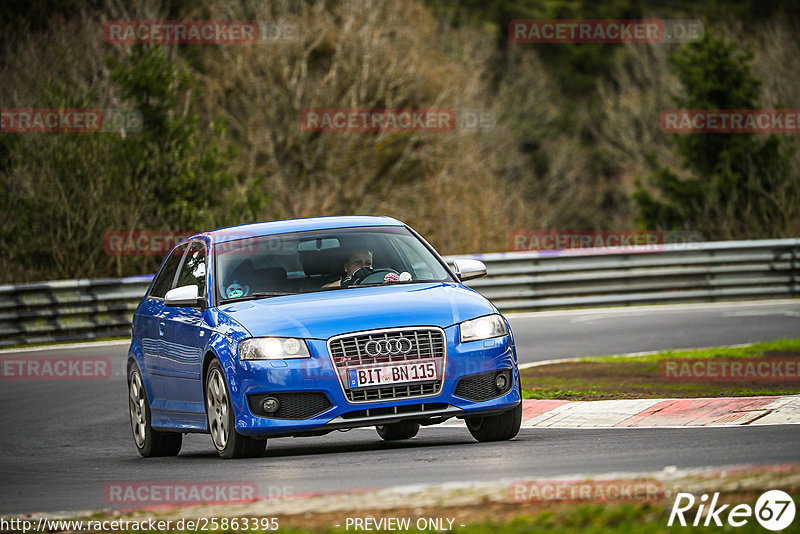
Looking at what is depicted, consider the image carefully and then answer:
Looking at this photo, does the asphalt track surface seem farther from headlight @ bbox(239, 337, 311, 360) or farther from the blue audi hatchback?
headlight @ bbox(239, 337, 311, 360)

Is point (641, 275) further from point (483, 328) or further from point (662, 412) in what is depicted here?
point (483, 328)

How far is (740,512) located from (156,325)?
6.08m

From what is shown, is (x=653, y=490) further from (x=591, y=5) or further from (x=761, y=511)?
(x=591, y=5)

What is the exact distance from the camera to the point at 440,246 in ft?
115

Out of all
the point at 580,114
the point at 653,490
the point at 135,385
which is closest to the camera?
the point at 653,490

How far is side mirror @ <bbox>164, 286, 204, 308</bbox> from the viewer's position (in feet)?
32.6

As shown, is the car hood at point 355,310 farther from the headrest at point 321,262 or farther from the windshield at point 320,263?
the headrest at point 321,262

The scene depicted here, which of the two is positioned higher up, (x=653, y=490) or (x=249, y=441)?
(x=653, y=490)

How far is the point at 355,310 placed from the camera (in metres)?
9.18

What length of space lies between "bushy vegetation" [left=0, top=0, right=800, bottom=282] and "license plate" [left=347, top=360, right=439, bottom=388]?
17.6 m

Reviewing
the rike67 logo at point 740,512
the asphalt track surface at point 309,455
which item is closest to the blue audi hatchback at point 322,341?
the asphalt track surface at point 309,455

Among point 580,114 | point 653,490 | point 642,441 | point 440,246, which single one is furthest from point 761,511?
point 580,114

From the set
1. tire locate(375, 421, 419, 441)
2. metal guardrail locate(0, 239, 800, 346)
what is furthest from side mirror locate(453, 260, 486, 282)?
metal guardrail locate(0, 239, 800, 346)

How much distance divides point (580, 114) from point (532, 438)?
186 ft
